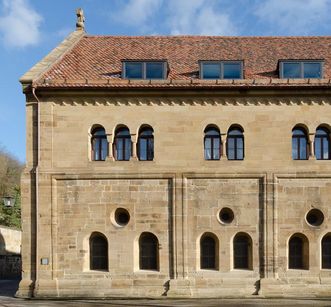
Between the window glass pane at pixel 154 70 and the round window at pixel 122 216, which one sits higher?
the window glass pane at pixel 154 70

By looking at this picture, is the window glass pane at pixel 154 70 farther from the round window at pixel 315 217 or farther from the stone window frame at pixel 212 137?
the round window at pixel 315 217

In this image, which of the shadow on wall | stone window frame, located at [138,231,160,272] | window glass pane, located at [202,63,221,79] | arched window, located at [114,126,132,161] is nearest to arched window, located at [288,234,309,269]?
stone window frame, located at [138,231,160,272]

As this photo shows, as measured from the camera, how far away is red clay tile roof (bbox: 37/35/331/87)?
22.4 metres

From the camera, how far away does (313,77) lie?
74.8 feet

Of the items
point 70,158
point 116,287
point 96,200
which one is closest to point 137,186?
point 96,200

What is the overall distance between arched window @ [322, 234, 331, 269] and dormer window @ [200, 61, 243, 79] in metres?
9.96

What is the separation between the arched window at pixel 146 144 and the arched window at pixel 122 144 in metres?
0.60

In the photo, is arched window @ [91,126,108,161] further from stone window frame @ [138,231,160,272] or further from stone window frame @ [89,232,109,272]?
stone window frame @ [138,231,160,272]

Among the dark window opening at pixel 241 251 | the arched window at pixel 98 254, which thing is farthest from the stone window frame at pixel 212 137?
the arched window at pixel 98 254

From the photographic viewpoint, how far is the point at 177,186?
22047 millimetres

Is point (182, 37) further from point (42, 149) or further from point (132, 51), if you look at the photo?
point (42, 149)

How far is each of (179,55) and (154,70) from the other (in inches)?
122

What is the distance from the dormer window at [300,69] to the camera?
22891mm

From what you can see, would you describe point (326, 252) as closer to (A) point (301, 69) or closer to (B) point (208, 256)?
(B) point (208, 256)
